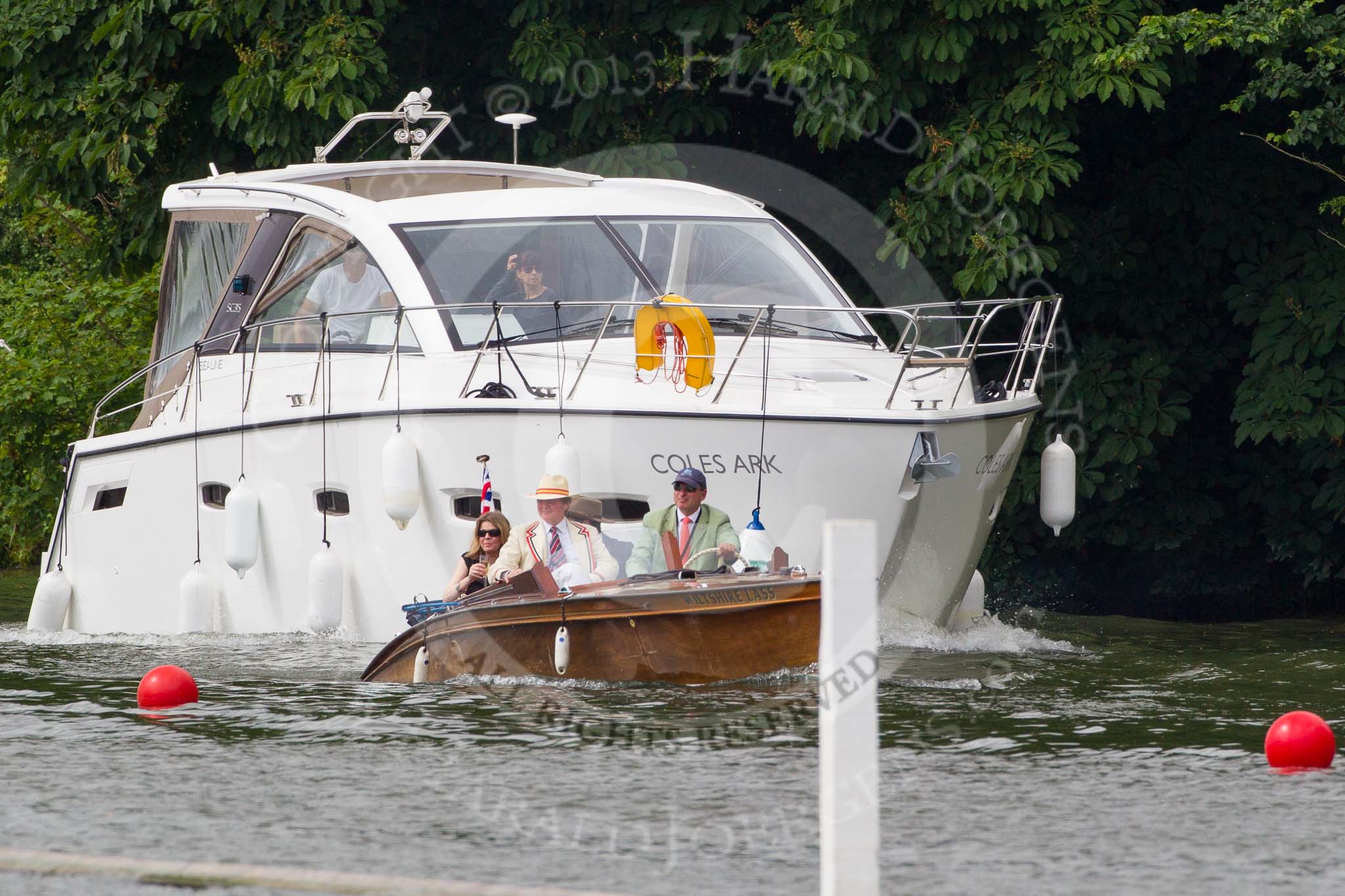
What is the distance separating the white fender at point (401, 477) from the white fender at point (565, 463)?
3.10ft

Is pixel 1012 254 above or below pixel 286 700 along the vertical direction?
above

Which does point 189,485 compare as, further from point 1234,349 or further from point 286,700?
point 1234,349

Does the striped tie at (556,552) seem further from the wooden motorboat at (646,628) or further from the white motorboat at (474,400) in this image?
the wooden motorboat at (646,628)

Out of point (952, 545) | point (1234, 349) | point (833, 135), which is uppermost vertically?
point (833, 135)


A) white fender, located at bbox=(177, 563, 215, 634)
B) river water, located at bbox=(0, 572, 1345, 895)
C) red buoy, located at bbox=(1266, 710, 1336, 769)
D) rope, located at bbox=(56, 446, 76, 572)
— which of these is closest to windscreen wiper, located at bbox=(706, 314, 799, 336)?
river water, located at bbox=(0, 572, 1345, 895)

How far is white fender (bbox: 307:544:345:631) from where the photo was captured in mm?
10797

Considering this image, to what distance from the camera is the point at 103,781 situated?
6.76 metres

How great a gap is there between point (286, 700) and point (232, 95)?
7.54 meters

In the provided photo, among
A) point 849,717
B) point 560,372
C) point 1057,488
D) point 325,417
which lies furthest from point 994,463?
point 849,717

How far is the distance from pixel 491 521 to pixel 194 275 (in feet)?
16.4

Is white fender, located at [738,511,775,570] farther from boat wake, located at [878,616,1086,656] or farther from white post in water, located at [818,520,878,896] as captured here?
white post in water, located at [818,520,878,896]

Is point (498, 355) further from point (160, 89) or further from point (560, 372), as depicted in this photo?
point (160, 89)

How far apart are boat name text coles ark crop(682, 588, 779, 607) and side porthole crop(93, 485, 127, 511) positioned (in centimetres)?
592

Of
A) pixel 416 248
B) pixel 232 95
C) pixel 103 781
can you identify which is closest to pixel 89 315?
pixel 232 95
